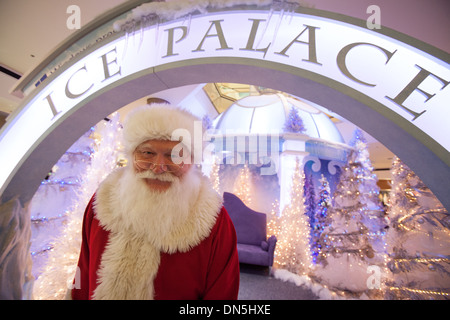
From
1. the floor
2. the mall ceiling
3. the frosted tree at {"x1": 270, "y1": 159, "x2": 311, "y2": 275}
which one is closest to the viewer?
the mall ceiling

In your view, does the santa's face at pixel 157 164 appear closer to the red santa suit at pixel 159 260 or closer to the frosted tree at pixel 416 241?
→ the red santa suit at pixel 159 260

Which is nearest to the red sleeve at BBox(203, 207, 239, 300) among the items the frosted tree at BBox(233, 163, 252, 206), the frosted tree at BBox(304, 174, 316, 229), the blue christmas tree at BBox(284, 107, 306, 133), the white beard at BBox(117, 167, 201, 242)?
the white beard at BBox(117, 167, 201, 242)

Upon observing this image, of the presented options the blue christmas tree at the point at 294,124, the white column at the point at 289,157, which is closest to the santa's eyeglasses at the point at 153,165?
the white column at the point at 289,157

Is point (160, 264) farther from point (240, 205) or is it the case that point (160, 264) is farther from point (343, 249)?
point (240, 205)

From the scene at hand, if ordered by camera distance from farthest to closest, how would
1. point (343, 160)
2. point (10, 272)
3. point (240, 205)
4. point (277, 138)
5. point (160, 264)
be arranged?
point (343, 160) < point (277, 138) < point (240, 205) < point (160, 264) < point (10, 272)

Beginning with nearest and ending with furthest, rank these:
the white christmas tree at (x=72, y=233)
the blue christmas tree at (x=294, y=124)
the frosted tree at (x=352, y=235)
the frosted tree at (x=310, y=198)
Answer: the white christmas tree at (x=72, y=233) → the frosted tree at (x=352, y=235) → the frosted tree at (x=310, y=198) → the blue christmas tree at (x=294, y=124)

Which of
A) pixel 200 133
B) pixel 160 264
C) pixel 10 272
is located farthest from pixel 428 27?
pixel 10 272

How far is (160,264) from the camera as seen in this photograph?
1104 millimetres

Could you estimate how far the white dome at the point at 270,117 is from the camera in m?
6.11

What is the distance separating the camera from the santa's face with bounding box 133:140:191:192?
1.13 metres

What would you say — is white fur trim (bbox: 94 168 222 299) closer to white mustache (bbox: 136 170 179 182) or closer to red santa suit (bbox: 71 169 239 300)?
red santa suit (bbox: 71 169 239 300)

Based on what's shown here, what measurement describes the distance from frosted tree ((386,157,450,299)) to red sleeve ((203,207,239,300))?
2.29 metres

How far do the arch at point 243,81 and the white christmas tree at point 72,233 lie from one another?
1.14 metres
